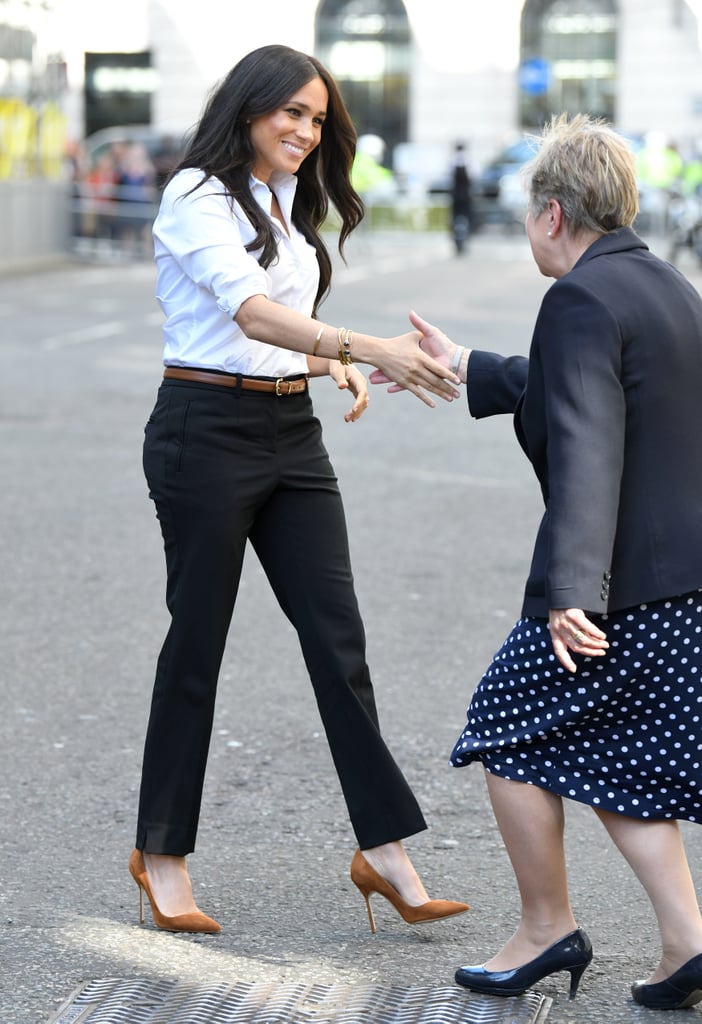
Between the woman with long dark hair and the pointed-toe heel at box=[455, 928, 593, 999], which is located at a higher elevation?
the woman with long dark hair

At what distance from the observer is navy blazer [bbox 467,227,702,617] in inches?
120

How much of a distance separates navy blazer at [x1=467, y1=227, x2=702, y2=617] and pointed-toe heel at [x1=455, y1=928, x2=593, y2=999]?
681mm

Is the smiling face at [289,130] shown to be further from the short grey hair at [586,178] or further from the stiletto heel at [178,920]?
the stiletto heel at [178,920]

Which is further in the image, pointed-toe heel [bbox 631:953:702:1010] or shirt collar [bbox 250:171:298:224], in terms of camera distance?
shirt collar [bbox 250:171:298:224]

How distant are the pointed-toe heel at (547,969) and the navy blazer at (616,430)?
0.68 meters

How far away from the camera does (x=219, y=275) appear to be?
11.4ft

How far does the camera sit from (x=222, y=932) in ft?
12.2

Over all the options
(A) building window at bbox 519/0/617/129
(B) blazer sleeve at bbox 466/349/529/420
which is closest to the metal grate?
(B) blazer sleeve at bbox 466/349/529/420

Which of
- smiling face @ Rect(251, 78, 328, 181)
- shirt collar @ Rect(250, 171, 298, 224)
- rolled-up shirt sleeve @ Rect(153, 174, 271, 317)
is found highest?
smiling face @ Rect(251, 78, 328, 181)

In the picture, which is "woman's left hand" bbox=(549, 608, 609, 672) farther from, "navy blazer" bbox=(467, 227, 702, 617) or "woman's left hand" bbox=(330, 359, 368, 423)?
"woman's left hand" bbox=(330, 359, 368, 423)

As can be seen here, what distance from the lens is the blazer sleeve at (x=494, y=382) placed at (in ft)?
11.7

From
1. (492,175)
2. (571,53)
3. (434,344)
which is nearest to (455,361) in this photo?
(434,344)

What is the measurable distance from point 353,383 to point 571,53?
5737cm

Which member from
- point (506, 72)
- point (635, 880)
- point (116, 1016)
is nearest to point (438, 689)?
point (635, 880)
